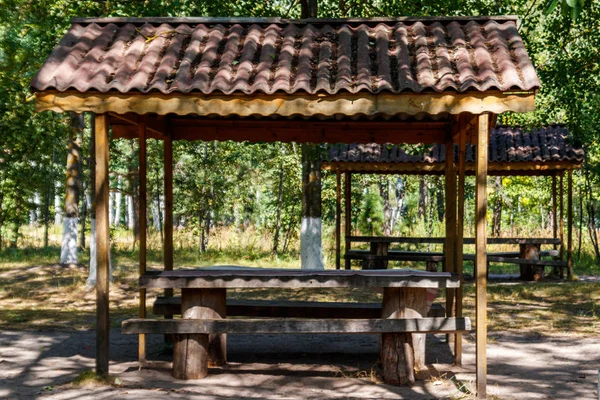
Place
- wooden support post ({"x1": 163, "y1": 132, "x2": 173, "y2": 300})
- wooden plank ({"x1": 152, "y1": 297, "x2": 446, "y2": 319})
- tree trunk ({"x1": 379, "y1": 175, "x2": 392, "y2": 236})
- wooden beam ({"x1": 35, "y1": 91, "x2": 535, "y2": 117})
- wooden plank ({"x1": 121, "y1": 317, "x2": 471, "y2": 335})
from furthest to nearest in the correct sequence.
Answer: tree trunk ({"x1": 379, "y1": 175, "x2": 392, "y2": 236})
wooden support post ({"x1": 163, "y1": 132, "x2": 173, "y2": 300})
wooden plank ({"x1": 152, "y1": 297, "x2": 446, "y2": 319})
wooden plank ({"x1": 121, "y1": 317, "x2": 471, "y2": 335})
wooden beam ({"x1": 35, "y1": 91, "x2": 535, "y2": 117})

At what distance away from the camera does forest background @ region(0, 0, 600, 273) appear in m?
14.1

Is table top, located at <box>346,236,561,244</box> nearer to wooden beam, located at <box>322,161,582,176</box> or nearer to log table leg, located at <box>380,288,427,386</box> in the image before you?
wooden beam, located at <box>322,161,582,176</box>

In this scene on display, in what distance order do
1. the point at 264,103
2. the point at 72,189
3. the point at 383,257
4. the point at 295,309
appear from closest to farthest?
1. the point at 264,103
2. the point at 295,309
3. the point at 72,189
4. the point at 383,257

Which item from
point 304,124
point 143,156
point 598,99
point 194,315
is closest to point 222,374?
point 194,315

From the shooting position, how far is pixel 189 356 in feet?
22.2

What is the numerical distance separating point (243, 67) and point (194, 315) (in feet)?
7.74

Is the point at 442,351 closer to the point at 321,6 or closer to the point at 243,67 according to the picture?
the point at 243,67

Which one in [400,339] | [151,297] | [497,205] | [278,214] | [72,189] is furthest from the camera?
[497,205]

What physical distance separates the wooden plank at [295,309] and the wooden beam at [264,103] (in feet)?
7.78

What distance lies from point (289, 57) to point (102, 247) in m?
2.44

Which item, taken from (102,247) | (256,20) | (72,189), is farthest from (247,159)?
(102,247)

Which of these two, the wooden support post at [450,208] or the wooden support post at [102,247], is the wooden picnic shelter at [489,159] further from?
the wooden support post at [102,247]

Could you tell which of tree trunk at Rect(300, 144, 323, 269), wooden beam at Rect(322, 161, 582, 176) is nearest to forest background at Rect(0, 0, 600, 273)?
wooden beam at Rect(322, 161, 582, 176)

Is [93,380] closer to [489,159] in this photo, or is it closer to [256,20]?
[256,20]
